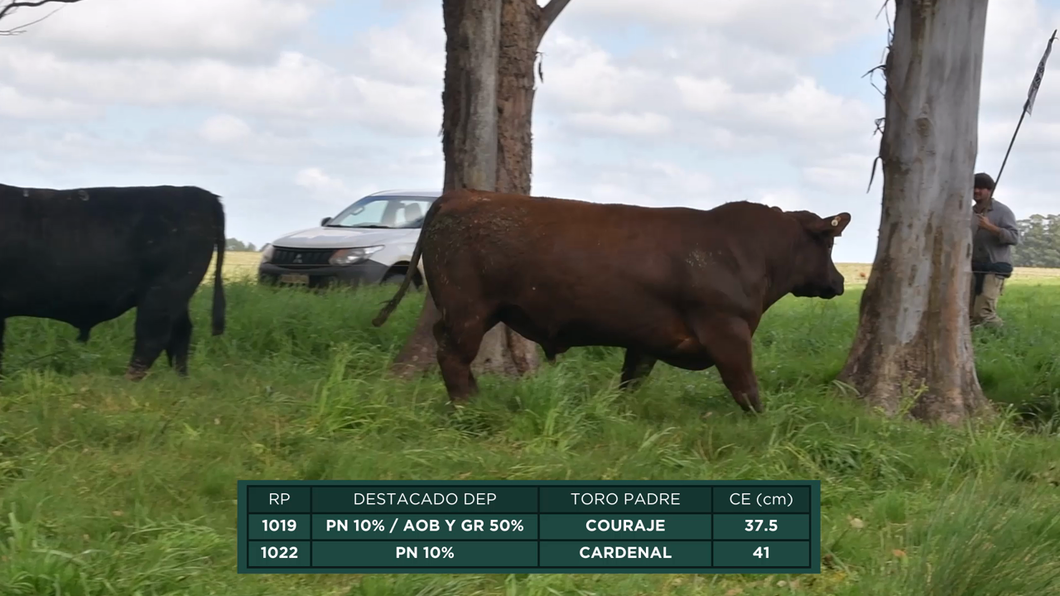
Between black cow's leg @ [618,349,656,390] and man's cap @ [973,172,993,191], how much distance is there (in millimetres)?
4613

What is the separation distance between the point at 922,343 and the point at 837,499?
2.21 meters

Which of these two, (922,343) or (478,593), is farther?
(922,343)

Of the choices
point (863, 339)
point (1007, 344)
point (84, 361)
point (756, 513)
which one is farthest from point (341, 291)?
point (756, 513)

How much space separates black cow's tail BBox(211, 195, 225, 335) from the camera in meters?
8.06

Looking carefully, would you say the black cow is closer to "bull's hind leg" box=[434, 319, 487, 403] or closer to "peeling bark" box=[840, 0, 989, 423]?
"bull's hind leg" box=[434, 319, 487, 403]

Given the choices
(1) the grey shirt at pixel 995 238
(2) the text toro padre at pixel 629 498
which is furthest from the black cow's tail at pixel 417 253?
(1) the grey shirt at pixel 995 238

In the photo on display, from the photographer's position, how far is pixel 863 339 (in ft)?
26.1

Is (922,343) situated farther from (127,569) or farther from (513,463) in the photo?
(127,569)

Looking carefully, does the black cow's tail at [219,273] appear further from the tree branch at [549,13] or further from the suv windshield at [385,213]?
the suv windshield at [385,213]

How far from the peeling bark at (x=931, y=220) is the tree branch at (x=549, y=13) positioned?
2.47m

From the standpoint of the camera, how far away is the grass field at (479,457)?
456cm

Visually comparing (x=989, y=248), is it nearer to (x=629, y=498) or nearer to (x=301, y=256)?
(x=629, y=498)
